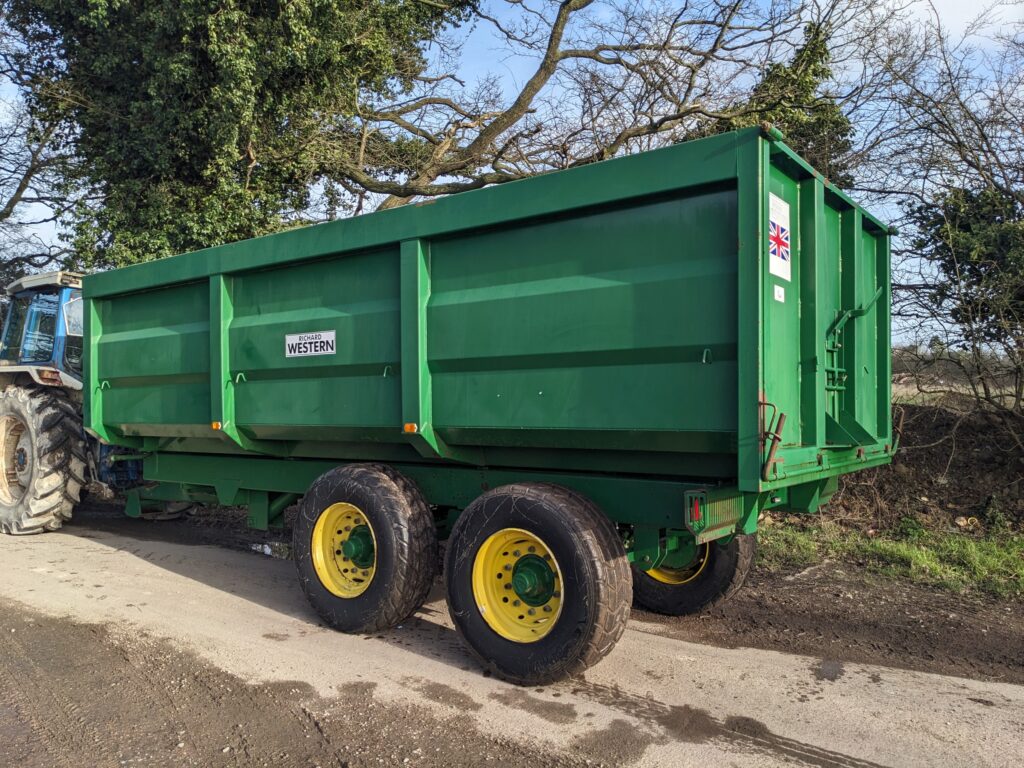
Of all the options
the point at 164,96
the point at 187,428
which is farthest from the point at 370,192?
the point at 187,428

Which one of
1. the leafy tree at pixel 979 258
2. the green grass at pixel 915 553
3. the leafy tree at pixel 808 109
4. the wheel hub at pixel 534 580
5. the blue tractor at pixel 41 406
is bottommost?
the green grass at pixel 915 553

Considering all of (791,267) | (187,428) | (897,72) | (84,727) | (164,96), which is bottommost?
(84,727)

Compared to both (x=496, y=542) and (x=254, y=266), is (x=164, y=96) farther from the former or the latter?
(x=496, y=542)

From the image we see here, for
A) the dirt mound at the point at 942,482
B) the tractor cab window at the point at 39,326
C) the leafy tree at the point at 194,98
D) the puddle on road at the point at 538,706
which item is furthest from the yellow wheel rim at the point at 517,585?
the leafy tree at the point at 194,98

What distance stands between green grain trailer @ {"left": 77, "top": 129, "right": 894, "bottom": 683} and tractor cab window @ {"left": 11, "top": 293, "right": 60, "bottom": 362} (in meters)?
3.47

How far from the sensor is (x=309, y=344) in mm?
4793

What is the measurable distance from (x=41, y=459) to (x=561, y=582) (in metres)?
6.01

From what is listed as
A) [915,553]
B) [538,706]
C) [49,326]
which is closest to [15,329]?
[49,326]

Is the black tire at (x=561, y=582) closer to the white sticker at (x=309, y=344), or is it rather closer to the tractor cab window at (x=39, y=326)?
the white sticker at (x=309, y=344)

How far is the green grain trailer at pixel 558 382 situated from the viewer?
133 inches

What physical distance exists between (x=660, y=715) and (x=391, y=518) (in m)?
1.80

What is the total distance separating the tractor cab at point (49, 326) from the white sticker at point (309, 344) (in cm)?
406

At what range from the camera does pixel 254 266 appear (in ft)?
16.5

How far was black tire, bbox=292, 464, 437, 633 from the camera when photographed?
4.24 m
